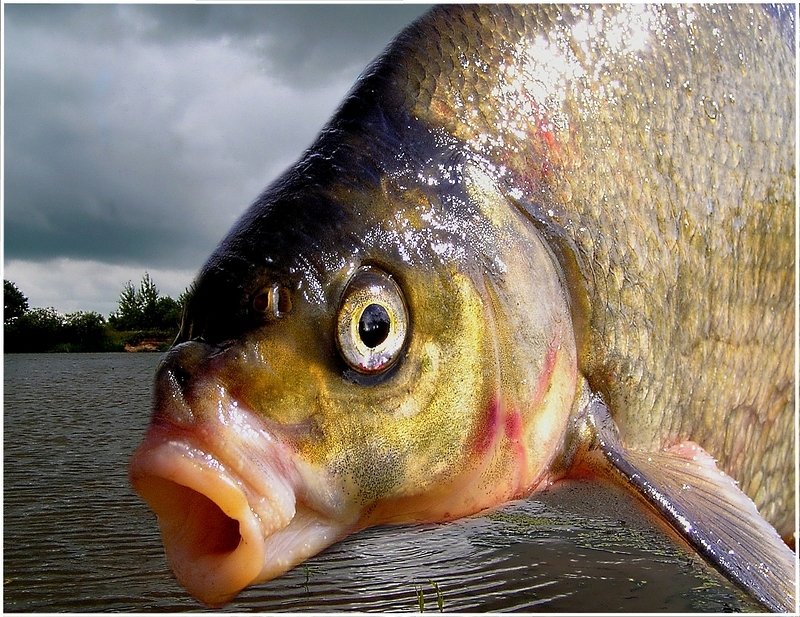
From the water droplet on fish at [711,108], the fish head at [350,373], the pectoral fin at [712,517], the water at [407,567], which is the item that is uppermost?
the water droplet on fish at [711,108]

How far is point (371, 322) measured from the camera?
1.87 m

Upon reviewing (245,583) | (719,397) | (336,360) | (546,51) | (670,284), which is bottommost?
(245,583)

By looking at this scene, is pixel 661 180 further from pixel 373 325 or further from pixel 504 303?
pixel 373 325

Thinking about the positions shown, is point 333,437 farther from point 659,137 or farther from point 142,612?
point 142,612

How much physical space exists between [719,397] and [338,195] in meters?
A: 1.89

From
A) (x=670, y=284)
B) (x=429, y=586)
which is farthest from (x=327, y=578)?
(x=670, y=284)

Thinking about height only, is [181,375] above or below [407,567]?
above

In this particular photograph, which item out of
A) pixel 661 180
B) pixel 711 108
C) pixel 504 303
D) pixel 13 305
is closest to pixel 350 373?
pixel 504 303

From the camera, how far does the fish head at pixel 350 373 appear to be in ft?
5.51

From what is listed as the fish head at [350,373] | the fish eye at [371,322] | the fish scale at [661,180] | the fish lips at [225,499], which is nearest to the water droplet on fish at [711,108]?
the fish scale at [661,180]

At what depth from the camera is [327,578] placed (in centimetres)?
690

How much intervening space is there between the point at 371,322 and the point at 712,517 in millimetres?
1367

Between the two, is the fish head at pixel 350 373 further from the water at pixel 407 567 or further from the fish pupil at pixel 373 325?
the water at pixel 407 567

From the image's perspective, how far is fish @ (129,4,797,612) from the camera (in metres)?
1.74
